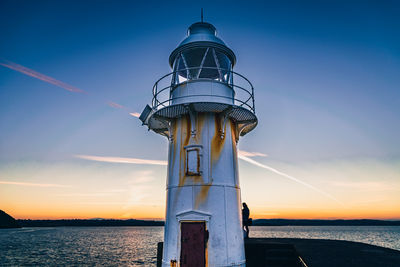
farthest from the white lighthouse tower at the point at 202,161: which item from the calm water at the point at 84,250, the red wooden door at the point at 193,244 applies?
the calm water at the point at 84,250

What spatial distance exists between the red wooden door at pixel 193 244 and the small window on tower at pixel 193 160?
1.77m

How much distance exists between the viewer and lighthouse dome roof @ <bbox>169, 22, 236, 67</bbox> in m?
10.2

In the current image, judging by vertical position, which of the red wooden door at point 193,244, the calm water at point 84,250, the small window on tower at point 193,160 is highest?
the small window on tower at point 193,160

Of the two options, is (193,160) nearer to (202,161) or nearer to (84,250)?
(202,161)

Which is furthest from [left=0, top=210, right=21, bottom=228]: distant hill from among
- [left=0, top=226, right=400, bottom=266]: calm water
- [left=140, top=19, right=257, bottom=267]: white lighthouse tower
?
[left=140, top=19, right=257, bottom=267]: white lighthouse tower

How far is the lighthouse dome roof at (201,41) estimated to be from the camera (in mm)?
10238

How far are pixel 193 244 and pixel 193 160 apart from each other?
283 centimetres

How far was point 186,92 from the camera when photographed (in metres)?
10.0

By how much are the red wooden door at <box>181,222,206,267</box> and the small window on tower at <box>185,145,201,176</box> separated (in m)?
1.77

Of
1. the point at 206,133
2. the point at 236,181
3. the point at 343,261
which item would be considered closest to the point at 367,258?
the point at 343,261

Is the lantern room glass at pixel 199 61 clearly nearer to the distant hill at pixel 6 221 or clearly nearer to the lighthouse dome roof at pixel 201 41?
the lighthouse dome roof at pixel 201 41

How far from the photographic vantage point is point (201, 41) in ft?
33.4

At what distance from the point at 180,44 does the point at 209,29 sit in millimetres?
1761

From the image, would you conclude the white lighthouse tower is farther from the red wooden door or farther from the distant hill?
the distant hill
